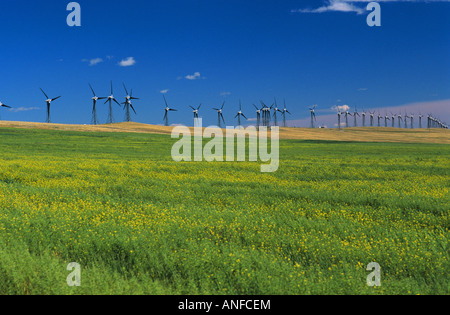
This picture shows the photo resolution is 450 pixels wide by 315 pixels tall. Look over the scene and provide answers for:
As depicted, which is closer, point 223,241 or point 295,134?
point 223,241

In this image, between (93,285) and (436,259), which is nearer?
(93,285)

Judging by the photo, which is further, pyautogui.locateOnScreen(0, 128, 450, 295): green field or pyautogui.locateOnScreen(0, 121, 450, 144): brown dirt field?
pyautogui.locateOnScreen(0, 121, 450, 144): brown dirt field

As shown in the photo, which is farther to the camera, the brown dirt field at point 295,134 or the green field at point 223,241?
the brown dirt field at point 295,134

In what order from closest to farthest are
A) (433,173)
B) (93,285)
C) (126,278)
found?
(93,285), (126,278), (433,173)

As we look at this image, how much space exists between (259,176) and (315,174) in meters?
4.05

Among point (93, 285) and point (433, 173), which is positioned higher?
point (433, 173)

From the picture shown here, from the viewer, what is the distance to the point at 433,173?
2252 cm

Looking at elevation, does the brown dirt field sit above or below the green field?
above

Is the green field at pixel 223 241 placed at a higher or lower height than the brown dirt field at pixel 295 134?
lower
